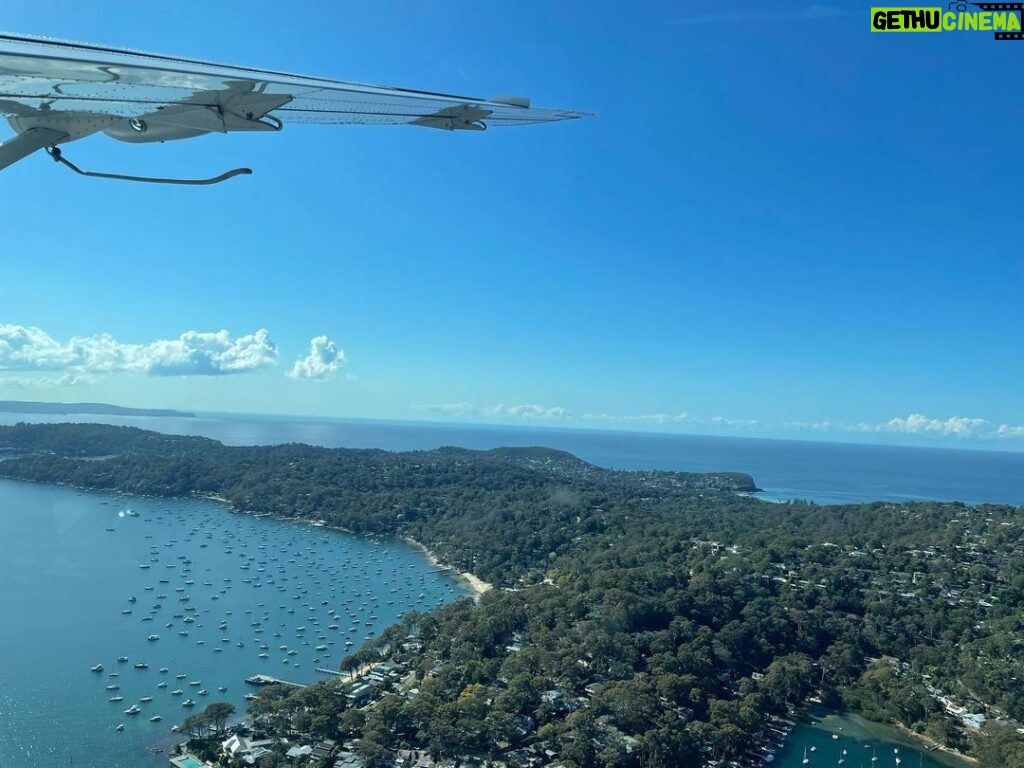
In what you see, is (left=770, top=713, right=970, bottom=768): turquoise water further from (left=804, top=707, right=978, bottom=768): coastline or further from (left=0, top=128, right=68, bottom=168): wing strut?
(left=0, top=128, right=68, bottom=168): wing strut

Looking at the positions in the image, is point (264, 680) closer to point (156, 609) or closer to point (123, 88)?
point (156, 609)

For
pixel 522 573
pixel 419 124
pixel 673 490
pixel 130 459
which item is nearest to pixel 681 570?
pixel 522 573

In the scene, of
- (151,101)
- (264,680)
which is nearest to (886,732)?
(264,680)

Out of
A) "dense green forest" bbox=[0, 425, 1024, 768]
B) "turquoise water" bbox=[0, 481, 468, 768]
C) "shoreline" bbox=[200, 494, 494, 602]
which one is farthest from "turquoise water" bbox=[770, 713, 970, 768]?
"turquoise water" bbox=[0, 481, 468, 768]

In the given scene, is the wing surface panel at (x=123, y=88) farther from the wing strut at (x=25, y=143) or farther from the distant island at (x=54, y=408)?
the distant island at (x=54, y=408)

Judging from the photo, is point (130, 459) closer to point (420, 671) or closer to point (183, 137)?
point (420, 671)

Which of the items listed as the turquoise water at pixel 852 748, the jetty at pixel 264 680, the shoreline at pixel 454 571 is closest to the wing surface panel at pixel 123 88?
the turquoise water at pixel 852 748
